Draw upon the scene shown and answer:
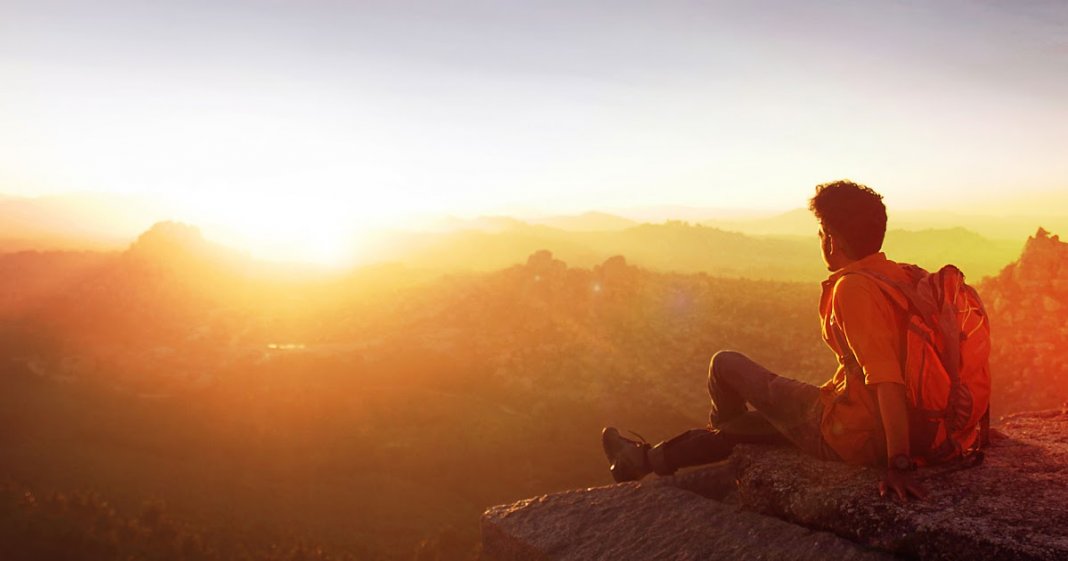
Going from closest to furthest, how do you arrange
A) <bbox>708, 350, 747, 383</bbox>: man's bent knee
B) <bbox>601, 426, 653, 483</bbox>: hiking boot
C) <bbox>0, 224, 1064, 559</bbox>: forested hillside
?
<bbox>708, 350, 747, 383</bbox>: man's bent knee, <bbox>601, 426, 653, 483</bbox>: hiking boot, <bbox>0, 224, 1064, 559</bbox>: forested hillside

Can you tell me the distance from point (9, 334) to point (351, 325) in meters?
14.7

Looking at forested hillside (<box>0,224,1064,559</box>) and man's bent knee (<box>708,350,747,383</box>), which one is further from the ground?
man's bent knee (<box>708,350,747,383</box>)

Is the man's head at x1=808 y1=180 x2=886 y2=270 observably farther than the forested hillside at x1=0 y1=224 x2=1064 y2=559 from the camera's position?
No

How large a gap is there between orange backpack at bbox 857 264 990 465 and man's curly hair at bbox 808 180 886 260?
24 cm

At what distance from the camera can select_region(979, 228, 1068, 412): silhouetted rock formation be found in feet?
64.6

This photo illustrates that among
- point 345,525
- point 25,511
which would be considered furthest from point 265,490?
point 25,511

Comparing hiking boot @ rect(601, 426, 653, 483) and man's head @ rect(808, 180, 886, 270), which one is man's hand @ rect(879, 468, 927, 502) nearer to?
man's head @ rect(808, 180, 886, 270)

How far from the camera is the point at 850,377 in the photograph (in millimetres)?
4586

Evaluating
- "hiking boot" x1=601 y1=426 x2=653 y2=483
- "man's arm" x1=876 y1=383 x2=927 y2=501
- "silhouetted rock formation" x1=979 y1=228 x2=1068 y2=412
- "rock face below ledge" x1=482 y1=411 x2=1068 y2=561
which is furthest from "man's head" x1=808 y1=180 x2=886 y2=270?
"silhouetted rock formation" x1=979 y1=228 x2=1068 y2=412

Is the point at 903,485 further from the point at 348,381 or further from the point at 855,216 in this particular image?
the point at 348,381

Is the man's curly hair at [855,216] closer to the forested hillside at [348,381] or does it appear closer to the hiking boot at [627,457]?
the hiking boot at [627,457]

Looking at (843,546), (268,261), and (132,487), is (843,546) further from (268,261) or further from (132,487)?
(268,261)

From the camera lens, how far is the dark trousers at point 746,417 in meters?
5.20

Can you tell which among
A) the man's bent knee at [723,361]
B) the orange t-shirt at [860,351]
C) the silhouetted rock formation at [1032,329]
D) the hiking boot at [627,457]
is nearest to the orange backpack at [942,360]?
the orange t-shirt at [860,351]
